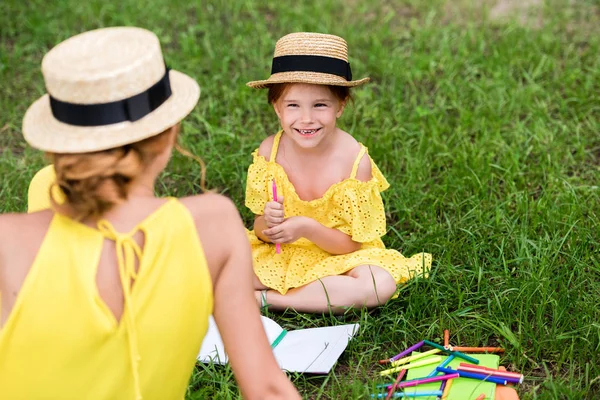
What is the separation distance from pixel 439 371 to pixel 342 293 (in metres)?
0.54

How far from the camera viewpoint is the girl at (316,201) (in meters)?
3.18

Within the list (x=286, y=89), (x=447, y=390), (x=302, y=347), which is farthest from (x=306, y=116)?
(x=447, y=390)

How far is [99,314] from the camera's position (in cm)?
176

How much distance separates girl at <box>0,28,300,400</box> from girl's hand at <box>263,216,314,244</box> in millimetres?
1313

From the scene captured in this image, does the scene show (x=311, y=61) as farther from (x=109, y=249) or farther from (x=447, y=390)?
(x=109, y=249)

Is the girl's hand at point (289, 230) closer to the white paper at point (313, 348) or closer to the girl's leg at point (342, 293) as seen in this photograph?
the girl's leg at point (342, 293)

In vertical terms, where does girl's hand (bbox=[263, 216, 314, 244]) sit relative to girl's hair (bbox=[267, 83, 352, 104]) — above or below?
below

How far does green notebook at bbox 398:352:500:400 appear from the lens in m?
2.77

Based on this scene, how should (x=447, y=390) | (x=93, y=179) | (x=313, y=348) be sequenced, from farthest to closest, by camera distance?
(x=313, y=348)
(x=447, y=390)
(x=93, y=179)

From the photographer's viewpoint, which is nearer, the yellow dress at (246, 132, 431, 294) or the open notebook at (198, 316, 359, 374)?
the open notebook at (198, 316, 359, 374)

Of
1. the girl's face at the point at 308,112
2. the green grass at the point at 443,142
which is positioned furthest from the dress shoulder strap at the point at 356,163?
the green grass at the point at 443,142

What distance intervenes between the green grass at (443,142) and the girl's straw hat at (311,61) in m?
0.84

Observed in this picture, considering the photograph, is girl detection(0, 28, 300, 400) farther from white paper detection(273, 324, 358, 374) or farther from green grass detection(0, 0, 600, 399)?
white paper detection(273, 324, 358, 374)

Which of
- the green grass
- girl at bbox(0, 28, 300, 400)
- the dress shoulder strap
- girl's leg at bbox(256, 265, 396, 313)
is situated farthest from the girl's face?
girl at bbox(0, 28, 300, 400)
